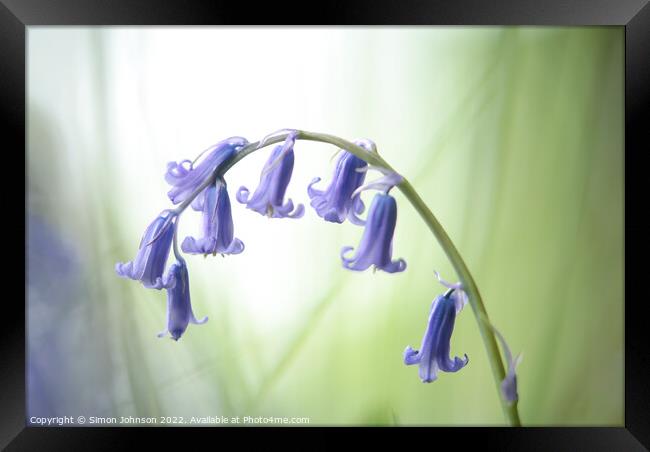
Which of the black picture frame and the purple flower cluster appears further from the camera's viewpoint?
the black picture frame

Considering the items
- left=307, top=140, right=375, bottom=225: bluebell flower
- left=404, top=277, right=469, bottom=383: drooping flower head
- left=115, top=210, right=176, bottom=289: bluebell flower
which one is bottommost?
left=404, top=277, right=469, bottom=383: drooping flower head

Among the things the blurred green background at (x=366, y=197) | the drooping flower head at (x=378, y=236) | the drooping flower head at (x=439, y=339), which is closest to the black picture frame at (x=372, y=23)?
the blurred green background at (x=366, y=197)

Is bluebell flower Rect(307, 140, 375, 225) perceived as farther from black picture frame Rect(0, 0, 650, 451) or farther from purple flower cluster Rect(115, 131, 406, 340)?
black picture frame Rect(0, 0, 650, 451)

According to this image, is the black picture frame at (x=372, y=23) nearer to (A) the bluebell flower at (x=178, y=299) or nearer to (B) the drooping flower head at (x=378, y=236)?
(A) the bluebell flower at (x=178, y=299)

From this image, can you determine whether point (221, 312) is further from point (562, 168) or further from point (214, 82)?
point (562, 168)

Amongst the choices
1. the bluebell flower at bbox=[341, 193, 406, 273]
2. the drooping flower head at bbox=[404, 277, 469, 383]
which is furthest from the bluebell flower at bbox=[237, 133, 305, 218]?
the drooping flower head at bbox=[404, 277, 469, 383]

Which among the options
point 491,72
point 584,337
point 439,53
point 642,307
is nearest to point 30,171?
point 439,53
